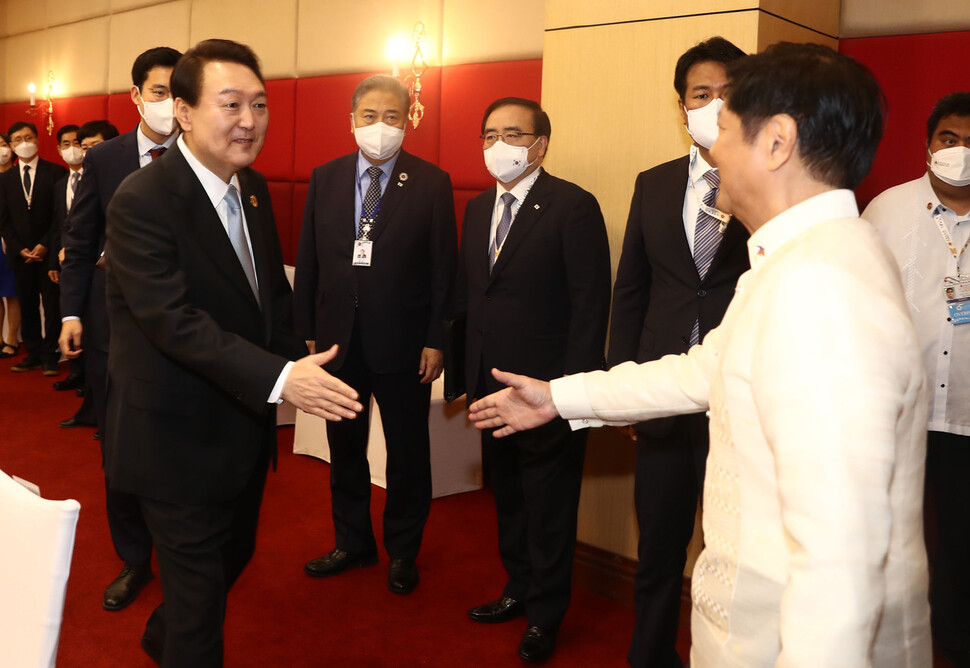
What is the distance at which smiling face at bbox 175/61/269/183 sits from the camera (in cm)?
207

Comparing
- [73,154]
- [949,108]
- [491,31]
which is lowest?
[949,108]

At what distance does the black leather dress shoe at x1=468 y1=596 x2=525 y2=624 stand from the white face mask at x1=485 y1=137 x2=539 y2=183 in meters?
1.45

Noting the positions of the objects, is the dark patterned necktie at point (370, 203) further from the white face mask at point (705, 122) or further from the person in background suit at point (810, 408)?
the person in background suit at point (810, 408)

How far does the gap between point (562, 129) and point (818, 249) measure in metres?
2.13

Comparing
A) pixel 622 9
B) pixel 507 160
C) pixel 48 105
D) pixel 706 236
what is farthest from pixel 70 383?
pixel 706 236

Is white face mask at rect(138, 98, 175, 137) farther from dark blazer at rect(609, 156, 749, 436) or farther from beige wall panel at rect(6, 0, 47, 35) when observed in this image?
beige wall panel at rect(6, 0, 47, 35)

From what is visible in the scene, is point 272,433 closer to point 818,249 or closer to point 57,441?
point 818,249

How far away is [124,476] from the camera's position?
6.43 feet

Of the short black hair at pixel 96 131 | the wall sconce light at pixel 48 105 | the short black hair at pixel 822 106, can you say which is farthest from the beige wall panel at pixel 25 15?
the short black hair at pixel 822 106

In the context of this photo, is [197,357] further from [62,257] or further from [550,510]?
[62,257]

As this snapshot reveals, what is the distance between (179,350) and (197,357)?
45 millimetres

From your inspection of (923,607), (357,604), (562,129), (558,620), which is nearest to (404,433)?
(357,604)

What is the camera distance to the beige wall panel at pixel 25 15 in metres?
8.71

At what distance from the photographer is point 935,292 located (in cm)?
260
